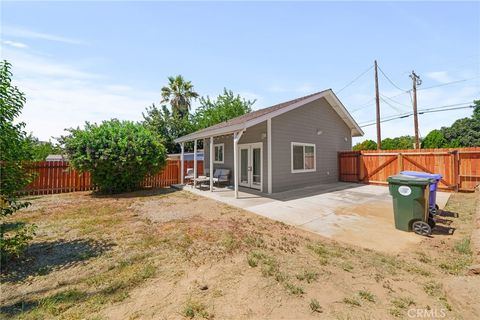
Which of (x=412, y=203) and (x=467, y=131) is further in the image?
(x=467, y=131)

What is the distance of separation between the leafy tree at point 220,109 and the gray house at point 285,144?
1299 cm

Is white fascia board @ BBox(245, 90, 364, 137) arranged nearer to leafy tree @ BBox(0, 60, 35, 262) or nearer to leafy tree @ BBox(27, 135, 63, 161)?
leafy tree @ BBox(27, 135, 63, 161)

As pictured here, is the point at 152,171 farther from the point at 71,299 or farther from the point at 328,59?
the point at 328,59

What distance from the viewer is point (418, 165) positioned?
10898 mm

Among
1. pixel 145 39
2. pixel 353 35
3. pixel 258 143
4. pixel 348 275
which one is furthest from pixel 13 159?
pixel 353 35

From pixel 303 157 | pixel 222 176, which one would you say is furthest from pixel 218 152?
pixel 303 157

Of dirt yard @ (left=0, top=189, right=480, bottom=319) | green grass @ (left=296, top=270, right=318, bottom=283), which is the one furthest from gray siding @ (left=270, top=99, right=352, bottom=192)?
green grass @ (left=296, top=270, right=318, bottom=283)

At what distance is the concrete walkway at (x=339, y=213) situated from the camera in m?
4.54

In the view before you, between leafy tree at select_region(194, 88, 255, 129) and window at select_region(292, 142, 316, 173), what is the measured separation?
16171 mm

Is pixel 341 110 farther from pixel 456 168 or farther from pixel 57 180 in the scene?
pixel 57 180

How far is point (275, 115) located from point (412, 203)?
5671mm

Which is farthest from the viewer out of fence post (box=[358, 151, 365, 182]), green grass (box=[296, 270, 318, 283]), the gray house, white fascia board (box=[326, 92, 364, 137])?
fence post (box=[358, 151, 365, 182])

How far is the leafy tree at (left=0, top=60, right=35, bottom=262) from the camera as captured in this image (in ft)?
10.9

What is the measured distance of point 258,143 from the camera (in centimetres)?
1000
